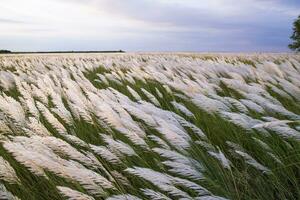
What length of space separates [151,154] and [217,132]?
601mm

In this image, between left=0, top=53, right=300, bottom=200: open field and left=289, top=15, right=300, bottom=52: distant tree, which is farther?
left=289, top=15, right=300, bottom=52: distant tree

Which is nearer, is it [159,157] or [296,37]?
[159,157]

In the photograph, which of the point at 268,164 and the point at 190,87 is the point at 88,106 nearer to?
the point at 190,87

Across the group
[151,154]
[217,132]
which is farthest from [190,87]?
[151,154]

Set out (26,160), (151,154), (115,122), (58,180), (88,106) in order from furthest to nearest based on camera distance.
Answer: (88,106)
(151,154)
(58,180)
(115,122)
(26,160)

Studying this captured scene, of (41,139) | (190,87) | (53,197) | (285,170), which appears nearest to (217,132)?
(190,87)

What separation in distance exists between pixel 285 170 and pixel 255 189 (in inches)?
6.9

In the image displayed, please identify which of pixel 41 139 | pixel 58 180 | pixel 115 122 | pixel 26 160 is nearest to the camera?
pixel 26 160

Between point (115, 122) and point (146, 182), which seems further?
point (115, 122)

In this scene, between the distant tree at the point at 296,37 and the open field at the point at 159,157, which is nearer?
the open field at the point at 159,157

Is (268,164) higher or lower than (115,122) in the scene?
lower

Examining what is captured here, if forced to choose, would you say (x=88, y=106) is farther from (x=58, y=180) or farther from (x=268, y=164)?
(x=268, y=164)

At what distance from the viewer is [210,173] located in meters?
1.80

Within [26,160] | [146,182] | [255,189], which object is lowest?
[255,189]
